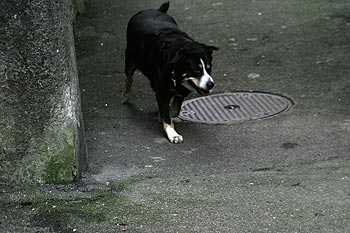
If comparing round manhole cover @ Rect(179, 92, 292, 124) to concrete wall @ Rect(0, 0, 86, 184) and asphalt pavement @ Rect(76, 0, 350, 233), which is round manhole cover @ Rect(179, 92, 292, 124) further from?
concrete wall @ Rect(0, 0, 86, 184)

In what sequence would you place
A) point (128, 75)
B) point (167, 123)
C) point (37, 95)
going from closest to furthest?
1. point (37, 95)
2. point (167, 123)
3. point (128, 75)

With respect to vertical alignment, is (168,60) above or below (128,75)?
above

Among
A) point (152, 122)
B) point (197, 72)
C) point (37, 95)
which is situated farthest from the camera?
point (152, 122)

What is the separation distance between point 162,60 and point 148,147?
0.78 meters

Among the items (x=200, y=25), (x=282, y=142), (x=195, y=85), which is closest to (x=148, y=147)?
(x=195, y=85)

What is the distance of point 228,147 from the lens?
6137 mm

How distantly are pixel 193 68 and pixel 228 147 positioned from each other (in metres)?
0.69

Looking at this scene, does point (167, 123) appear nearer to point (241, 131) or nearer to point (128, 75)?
point (241, 131)

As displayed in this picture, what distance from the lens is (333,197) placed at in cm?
481

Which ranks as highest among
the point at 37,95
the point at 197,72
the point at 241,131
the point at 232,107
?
the point at 37,95

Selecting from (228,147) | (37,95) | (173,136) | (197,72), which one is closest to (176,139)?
(173,136)

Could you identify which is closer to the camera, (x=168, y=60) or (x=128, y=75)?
(x=168, y=60)

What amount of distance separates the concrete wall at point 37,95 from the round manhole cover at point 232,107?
2006mm

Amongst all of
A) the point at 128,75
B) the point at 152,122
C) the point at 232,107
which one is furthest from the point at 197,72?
the point at 128,75
